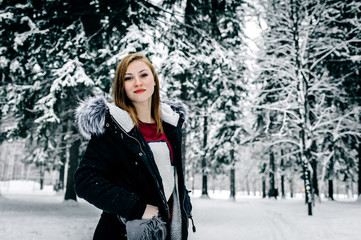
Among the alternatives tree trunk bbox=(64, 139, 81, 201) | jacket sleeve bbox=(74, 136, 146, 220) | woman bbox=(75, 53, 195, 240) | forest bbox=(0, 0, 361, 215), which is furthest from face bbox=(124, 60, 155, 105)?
tree trunk bbox=(64, 139, 81, 201)

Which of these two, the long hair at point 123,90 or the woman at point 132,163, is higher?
the long hair at point 123,90

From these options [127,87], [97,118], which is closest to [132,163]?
[97,118]

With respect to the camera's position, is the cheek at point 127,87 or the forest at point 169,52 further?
the forest at point 169,52

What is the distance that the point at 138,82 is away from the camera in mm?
1813

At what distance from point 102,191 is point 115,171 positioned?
0.63 feet

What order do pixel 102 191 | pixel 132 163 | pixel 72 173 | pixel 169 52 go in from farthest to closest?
pixel 72 173
pixel 169 52
pixel 132 163
pixel 102 191

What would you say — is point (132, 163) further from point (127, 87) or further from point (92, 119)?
point (127, 87)

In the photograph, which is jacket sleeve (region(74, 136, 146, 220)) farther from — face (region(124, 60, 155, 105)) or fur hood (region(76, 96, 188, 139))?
face (region(124, 60, 155, 105))

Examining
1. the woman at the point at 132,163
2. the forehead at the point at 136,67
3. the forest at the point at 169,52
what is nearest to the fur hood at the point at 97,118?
the woman at the point at 132,163

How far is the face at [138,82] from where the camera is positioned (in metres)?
1.83

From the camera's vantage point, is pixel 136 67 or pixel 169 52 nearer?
pixel 136 67

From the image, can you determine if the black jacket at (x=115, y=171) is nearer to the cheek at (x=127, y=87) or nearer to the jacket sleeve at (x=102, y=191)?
the jacket sleeve at (x=102, y=191)

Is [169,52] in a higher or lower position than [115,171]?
higher

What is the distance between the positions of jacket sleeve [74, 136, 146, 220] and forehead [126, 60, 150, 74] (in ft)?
2.11
